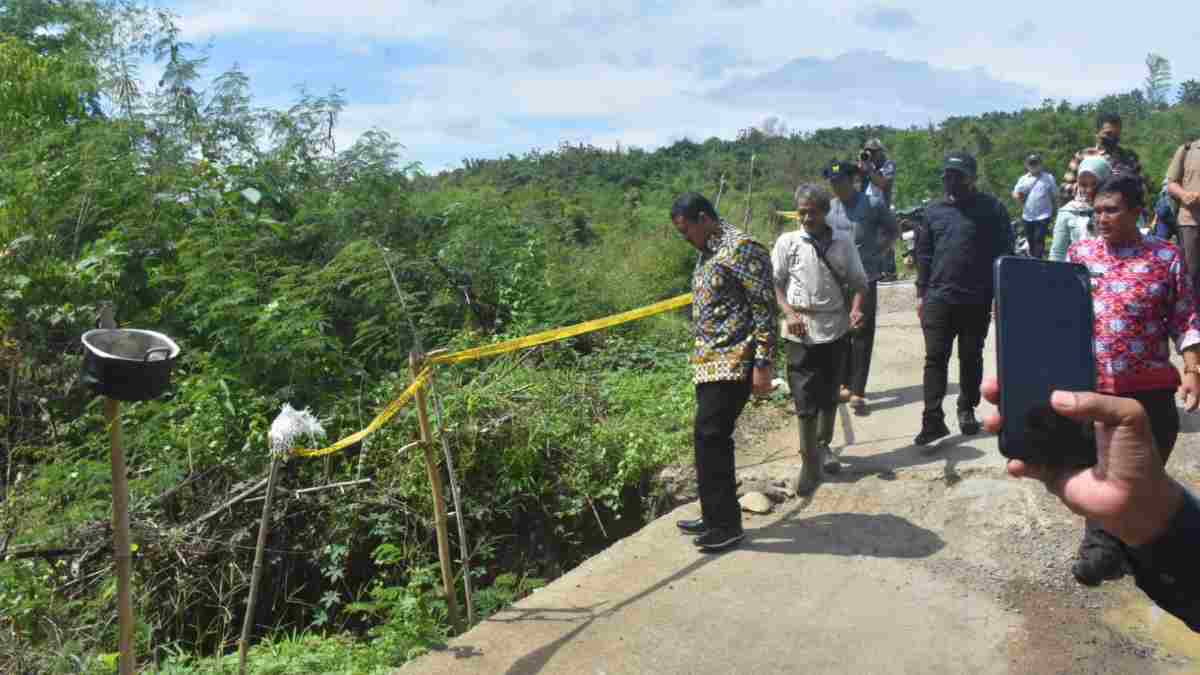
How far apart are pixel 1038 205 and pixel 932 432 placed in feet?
20.3

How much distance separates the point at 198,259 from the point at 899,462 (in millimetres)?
5324

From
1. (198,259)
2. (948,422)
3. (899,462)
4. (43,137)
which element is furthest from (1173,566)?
(43,137)

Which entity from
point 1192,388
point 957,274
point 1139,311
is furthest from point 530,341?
point 1192,388

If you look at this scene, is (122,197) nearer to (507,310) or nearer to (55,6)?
(507,310)

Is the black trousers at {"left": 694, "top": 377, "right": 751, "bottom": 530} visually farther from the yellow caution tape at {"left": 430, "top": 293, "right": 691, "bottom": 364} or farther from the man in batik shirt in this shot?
the yellow caution tape at {"left": 430, "top": 293, "right": 691, "bottom": 364}

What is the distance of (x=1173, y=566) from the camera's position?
1724mm

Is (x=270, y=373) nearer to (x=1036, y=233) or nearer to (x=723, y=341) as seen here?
(x=723, y=341)

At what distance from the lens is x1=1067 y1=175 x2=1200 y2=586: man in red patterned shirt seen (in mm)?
4039

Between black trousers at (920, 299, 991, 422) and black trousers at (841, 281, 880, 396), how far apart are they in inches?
35.6

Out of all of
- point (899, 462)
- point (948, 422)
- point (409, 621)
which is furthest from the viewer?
point (948, 422)

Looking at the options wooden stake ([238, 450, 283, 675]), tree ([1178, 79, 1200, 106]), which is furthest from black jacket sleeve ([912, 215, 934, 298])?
tree ([1178, 79, 1200, 106])

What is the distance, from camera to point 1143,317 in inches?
160

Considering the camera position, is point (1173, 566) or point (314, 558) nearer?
point (1173, 566)

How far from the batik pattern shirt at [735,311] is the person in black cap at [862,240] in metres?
2.14
